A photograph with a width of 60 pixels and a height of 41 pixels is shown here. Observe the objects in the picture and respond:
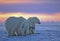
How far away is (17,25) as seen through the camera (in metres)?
33.8

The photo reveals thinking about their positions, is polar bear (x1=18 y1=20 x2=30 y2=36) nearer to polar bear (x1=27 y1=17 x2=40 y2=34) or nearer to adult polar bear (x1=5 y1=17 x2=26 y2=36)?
adult polar bear (x1=5 y1=17 x2=26 y2=36)

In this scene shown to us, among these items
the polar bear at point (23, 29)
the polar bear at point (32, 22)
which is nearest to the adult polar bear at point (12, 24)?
the polar bear at point (23, 29)

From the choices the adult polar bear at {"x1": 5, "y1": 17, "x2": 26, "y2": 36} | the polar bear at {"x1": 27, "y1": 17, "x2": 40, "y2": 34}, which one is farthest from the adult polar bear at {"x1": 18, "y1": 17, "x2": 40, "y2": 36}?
the adult polar bear at {"x1": 5, "y1": 17, "x2": 26, "y2": 36}

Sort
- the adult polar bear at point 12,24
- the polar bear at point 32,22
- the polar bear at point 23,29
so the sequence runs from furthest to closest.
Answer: the polar bear at point 32,22
the polar bear at point 23,29
the adult polar bear at point 12,24

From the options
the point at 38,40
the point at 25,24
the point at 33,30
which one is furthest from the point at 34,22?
the point at 38,40

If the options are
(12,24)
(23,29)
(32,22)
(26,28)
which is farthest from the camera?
(32,22)

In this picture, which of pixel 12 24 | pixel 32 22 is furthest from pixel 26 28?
pixel 32 22

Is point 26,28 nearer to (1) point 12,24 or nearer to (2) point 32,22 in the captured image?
(1) point 12,24

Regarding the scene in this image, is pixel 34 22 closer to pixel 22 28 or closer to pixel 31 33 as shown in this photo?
pixel 31 33

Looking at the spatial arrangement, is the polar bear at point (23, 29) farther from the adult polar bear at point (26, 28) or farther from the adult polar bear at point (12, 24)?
the adult polar bear at point (12, 24)

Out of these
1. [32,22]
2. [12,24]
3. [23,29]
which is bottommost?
[23,29]

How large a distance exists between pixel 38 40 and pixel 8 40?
2.49 m

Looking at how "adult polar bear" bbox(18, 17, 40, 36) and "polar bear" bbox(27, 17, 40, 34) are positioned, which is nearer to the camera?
"adult polar bear" bbox(18, 17, 40, 36)

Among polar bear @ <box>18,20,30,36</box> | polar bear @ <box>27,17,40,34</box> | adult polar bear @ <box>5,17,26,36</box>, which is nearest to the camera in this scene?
adult polar bear @ <box>5,17,26,36</box>
